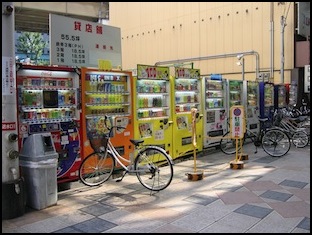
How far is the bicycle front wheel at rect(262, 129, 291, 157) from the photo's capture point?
9438mm

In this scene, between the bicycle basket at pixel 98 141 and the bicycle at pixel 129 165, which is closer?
the bicycle at pixel 129 165

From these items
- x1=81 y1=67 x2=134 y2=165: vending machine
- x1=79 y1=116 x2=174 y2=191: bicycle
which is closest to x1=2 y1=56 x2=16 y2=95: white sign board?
x1=81 y1=67 x2=134 y2=165: vending machine

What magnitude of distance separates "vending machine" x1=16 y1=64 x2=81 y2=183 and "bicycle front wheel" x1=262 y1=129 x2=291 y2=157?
5.49 m

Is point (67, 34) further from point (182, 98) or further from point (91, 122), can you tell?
point (182, 98)

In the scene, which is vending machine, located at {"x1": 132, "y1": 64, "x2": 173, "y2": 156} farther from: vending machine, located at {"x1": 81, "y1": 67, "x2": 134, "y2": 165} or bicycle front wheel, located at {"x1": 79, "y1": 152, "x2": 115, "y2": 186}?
bicycle front wheel, located at {"x1": 79, "y1": 152, "x2": 115, "y2": 186}

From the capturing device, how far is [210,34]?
18.3 m

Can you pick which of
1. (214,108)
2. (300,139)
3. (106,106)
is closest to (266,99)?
(300,139)

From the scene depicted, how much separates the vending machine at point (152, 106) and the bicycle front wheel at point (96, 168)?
132 centimetres

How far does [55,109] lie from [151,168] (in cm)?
219

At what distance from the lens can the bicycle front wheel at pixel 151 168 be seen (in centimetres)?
634

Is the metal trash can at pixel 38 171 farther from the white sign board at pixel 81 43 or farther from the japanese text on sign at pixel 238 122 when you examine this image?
the japanese text on sign at pixel 238 122

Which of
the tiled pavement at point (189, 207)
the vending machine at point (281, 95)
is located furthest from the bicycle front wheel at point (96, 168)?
the vending machine at point (281, 95)

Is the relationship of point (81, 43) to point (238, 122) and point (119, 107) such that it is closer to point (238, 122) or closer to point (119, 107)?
point (119, 107)

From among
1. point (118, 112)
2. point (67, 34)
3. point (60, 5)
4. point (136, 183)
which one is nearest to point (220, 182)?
point (136, 183)
